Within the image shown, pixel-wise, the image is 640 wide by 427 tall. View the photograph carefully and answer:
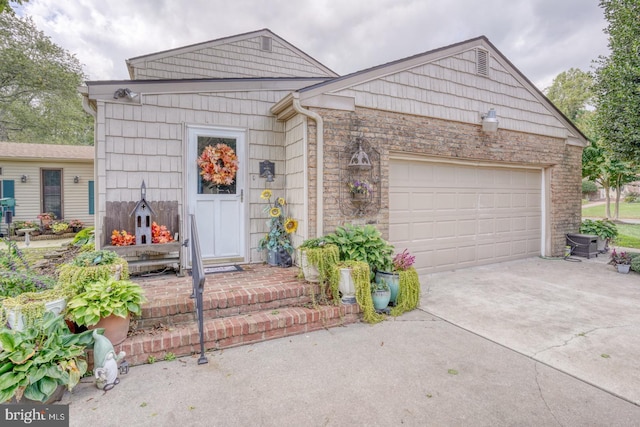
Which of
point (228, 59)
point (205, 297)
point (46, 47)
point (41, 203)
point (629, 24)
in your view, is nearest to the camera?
point (205, 297)

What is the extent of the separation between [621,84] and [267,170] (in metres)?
7.34

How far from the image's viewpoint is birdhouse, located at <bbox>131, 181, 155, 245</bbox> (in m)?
4.29

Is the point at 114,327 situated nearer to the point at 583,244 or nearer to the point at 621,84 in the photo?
the point at 583,244

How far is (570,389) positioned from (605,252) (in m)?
7.24

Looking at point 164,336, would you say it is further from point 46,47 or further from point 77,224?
point 46,47

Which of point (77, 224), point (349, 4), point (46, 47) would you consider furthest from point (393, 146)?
point (46, 47)

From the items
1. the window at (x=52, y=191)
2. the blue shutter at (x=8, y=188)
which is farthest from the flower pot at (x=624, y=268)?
the blue shutter at (x=8, y=188)

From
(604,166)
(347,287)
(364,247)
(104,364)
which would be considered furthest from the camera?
(604,166)

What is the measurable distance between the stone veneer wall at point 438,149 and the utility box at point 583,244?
21 cm

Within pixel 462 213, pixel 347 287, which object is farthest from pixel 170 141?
pixel 462 213

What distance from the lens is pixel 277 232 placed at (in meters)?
4.96

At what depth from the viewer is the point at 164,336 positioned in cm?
291

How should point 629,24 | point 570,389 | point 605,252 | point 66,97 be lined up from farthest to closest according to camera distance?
point 66,97
point 605,252
point 629,24
point 570,389

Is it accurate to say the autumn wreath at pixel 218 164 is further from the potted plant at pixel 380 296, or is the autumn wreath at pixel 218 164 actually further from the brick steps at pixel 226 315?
the potted plant at pixel 380 296
